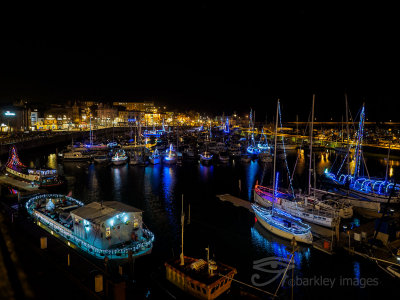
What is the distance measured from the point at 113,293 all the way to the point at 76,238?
7413mm

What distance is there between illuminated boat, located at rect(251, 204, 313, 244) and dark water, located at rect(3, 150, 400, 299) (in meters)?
0.48

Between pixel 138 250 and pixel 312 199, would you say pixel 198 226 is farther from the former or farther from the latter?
pixel 312 199

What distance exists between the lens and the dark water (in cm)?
1359

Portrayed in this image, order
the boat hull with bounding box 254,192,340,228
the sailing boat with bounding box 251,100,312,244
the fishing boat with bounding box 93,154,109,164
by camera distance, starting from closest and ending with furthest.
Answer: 1. the sailing boat with bounding box 251,100,312,244
2. the boat hull with bounding box 254,192,340,228
3. the fishing boat with bounding box 93,154,109,164

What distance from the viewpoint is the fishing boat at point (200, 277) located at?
36.1 ft

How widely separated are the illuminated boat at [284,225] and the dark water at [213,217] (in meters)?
0.48

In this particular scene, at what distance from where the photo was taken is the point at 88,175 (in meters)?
36.2

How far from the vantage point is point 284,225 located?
56.7 feet

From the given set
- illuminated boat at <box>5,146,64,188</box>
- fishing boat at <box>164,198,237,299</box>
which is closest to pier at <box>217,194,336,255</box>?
fishing boat at <box>164,198,237,299</box>

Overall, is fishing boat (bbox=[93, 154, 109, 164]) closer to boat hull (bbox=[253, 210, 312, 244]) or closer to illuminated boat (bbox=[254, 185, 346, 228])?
illuminated boat (bbox=[254, 185, 346, 228])

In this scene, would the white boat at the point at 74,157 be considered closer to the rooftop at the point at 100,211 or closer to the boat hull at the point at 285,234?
the rooftop at the point at 100,211

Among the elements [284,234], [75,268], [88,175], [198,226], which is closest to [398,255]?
[284,234]

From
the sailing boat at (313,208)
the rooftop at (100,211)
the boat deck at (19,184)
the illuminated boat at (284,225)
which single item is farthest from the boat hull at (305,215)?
the boat deck at (19,184)

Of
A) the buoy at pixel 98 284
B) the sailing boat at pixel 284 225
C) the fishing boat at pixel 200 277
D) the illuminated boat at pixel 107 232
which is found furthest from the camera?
the sailing boat at pixel 284 225
